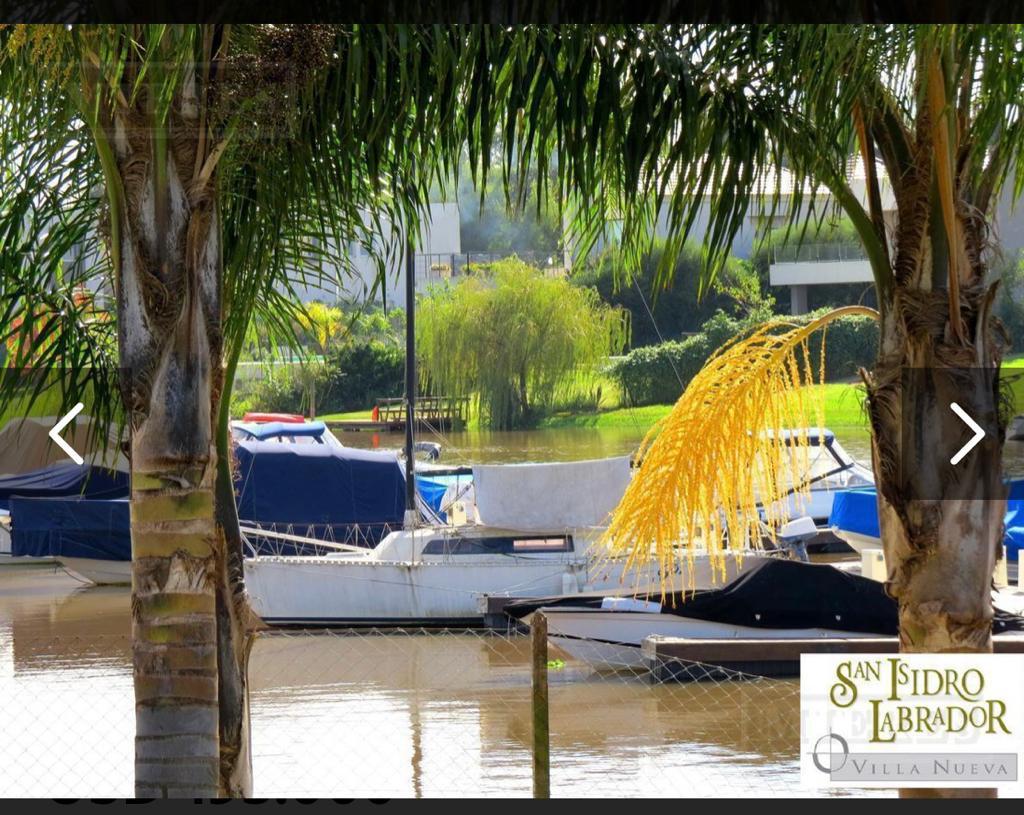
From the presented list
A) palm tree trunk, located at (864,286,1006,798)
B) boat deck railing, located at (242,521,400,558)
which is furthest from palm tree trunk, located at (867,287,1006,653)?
boat deck railing, located at (242,521,400,558)

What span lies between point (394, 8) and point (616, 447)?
68.3 inches

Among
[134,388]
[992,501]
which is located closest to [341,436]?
[134,388]

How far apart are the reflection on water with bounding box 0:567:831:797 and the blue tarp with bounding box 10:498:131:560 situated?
0.21 m

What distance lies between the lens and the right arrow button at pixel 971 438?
13.0 ft

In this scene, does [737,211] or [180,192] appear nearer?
[180,192]

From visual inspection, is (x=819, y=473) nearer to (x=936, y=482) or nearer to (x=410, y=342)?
(x=936, y=482)

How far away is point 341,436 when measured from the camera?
16.3 ft

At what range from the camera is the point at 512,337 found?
4734 millimetres

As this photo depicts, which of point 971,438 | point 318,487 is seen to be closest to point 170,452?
point 318,487

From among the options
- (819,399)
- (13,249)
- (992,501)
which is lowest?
(992,501)

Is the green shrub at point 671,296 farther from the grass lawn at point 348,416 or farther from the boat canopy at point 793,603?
the boat canopy at point 793,603

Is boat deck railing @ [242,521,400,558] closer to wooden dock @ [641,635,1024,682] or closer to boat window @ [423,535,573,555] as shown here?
boat window @ [423,535,573,555]

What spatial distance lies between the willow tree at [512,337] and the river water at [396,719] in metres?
1.82

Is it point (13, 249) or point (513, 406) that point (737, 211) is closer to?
point (513, 406)
